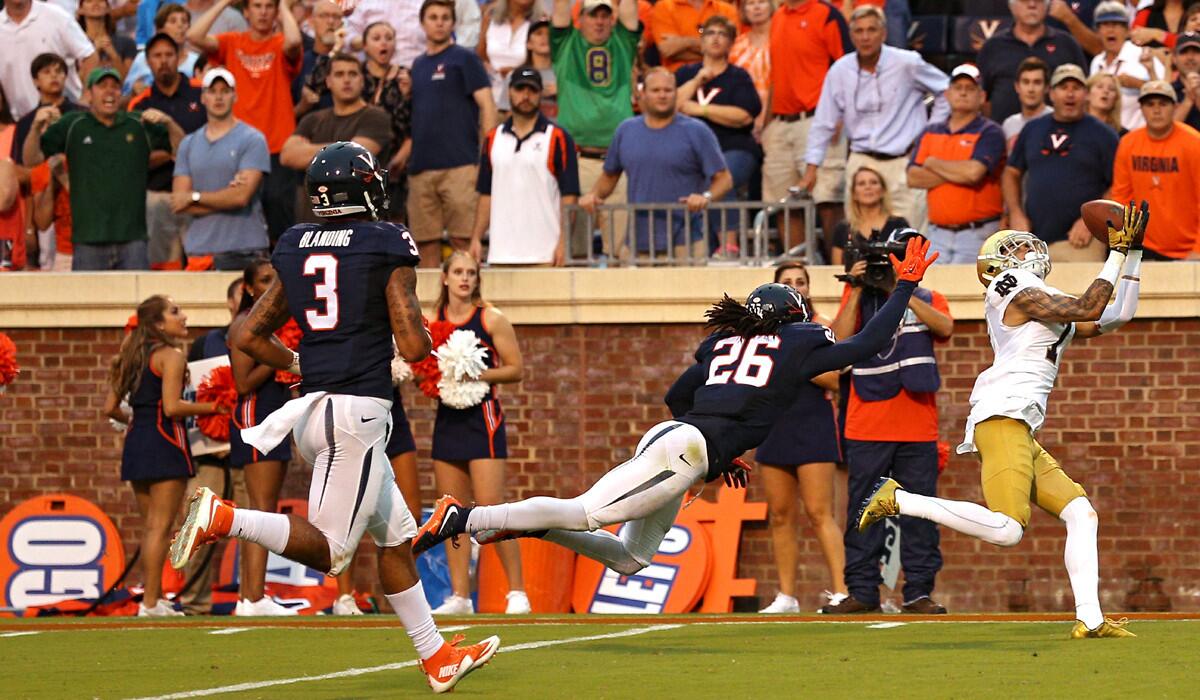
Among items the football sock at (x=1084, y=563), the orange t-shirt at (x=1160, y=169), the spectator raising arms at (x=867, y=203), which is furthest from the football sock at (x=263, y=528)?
the orange t-shirt at (x=1160, y=169)

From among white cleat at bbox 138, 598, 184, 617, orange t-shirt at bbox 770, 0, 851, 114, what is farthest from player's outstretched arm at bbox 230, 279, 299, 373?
orange t-shirt at bbox 770, 0, 851, 114

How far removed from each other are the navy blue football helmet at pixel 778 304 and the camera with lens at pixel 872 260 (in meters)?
1.80

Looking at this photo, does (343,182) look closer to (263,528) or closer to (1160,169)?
(263,528)

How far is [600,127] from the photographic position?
51.5 feet

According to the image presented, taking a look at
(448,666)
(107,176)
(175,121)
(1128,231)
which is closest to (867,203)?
(1128,231)

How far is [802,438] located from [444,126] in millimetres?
4233

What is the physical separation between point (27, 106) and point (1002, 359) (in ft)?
32.6

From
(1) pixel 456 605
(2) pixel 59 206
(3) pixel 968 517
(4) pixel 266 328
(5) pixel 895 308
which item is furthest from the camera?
(2) pixel 59 206

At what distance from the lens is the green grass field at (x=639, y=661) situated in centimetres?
781

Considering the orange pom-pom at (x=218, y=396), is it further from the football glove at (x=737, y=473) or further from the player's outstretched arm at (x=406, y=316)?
the player's outstretched arm at (x=406, y=316)

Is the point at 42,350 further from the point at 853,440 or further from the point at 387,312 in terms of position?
the point at 387,312

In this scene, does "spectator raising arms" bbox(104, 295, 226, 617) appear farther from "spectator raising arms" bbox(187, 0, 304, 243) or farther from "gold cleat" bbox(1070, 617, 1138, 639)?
"gold cleat" bbox(1070, 617, 1138, 639)

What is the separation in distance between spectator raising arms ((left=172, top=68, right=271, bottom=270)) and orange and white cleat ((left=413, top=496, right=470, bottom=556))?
260 inches

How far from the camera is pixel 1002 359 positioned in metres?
9.73
